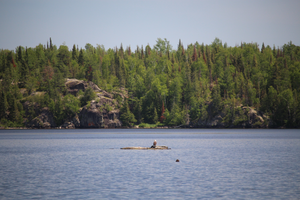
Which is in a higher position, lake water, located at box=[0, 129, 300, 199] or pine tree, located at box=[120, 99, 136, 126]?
pine tree, located at box=[120, 99, 136, 126]

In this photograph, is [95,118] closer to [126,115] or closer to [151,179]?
[126,115]

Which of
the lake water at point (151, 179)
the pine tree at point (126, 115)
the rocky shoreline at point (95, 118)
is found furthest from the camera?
the pine tree at point (126, 115)

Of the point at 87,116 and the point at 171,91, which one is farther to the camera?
the point at 171,91

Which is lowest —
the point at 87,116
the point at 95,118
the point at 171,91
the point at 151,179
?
the point at 151,179

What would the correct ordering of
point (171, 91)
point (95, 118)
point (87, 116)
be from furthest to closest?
point (171, 91) < point (87, 116) < point (95, 118)

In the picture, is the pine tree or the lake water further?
the pine tree

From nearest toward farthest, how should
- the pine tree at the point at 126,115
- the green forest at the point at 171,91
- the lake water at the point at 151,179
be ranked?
1. the lake water at the point at 151,179
2. the green forest at the point at 171,91
3. the pine tree at the point at 126,115

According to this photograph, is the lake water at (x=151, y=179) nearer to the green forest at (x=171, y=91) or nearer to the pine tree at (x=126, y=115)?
the green forest at (x=171, y=91)

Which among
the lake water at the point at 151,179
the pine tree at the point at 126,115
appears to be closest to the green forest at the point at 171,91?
the pine tree at the point at 126,115

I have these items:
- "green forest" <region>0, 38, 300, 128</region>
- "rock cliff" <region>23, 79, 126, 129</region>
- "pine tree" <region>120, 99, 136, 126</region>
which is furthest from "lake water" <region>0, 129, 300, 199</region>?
"rock cliff" <region>23, 79, 126, 129</region>

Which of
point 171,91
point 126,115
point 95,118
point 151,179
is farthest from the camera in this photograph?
point 171,91

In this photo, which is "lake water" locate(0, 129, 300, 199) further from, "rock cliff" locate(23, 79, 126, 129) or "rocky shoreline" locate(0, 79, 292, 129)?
"rock cliff" locate(23, 79, 126, 129)

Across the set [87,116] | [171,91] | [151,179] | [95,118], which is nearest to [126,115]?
[95,118]

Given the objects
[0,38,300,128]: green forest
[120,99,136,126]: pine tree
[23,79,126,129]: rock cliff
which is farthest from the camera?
[120,99,136,126]: pine tree
